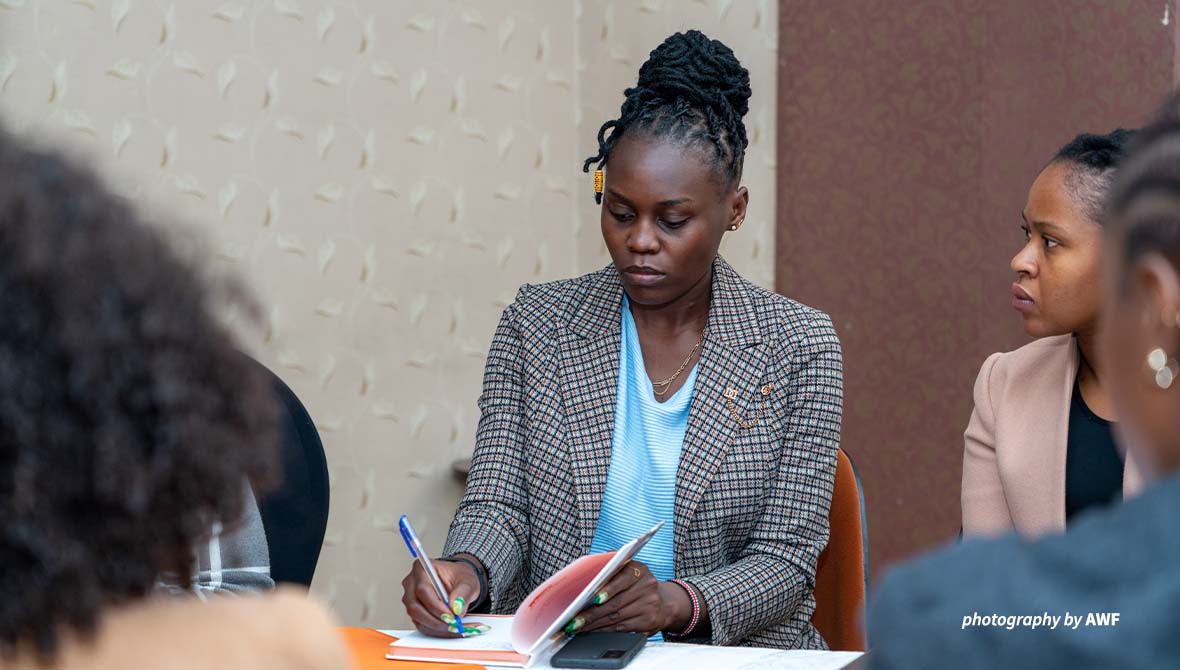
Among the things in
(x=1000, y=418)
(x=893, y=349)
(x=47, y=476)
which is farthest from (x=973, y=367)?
(x=47, y=476)

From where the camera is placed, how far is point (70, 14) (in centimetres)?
270

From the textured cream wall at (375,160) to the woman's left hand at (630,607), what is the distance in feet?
4.12

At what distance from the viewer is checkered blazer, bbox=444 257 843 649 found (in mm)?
1983

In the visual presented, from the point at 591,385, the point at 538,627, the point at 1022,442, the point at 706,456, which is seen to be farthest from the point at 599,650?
the point at 1022,442

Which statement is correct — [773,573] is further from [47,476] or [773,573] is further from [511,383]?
[47,476]

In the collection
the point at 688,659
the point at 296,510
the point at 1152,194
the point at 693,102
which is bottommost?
the point at 688,659

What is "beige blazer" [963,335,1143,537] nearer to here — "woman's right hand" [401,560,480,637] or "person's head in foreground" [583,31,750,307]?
"person's head in foreground" [583,31,750,307]

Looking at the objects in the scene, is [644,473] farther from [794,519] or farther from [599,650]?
[599,650]

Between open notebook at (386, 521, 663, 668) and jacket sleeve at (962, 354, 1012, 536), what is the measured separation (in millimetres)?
741

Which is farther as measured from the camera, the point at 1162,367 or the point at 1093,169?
the point at 1093,169

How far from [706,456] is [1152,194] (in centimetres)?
129

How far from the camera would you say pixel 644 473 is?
2.06 m

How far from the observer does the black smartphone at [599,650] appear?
4.91 feet

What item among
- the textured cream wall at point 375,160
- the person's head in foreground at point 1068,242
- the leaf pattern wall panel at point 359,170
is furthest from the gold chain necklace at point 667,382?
the leaf pattern wall panel at point 359,170
